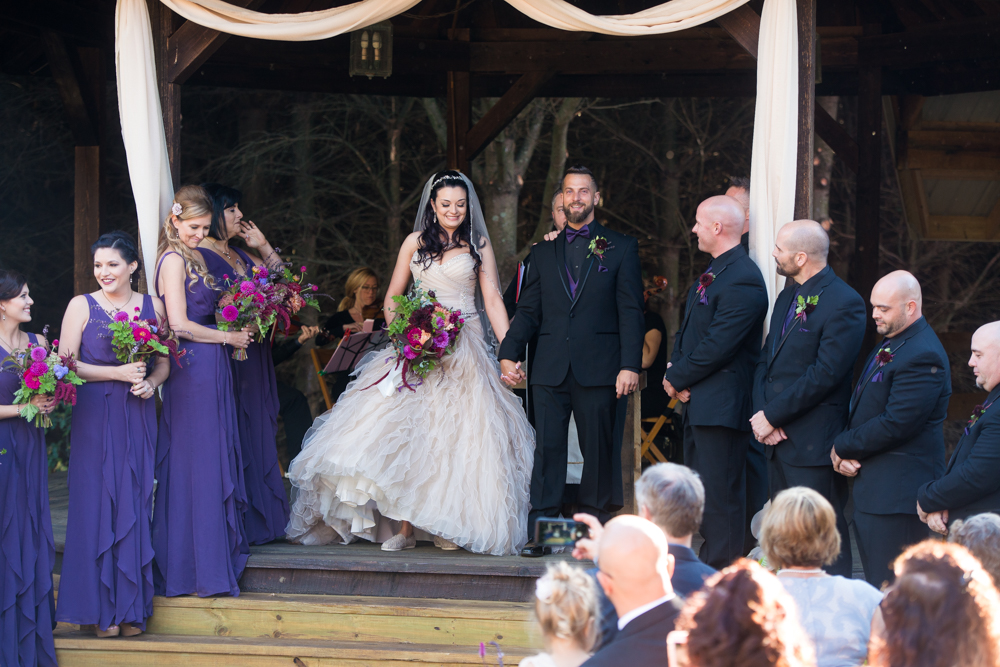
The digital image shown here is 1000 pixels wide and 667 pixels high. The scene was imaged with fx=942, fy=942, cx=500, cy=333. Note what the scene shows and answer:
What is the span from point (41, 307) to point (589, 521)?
33.7ft

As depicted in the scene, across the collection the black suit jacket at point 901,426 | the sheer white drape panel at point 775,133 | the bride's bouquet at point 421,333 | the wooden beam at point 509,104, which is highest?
the wooden beam at point 509,104

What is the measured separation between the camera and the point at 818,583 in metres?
2.70

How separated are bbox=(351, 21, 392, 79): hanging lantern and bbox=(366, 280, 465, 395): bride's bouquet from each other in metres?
2.27

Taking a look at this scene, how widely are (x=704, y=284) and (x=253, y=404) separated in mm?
2526

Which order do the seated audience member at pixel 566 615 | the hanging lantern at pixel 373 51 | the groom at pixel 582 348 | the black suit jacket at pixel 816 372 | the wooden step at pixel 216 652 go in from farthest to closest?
the hanging lantern at pixel 373 51, the groom at pixel 582 348, the wooden step at pixel 216 652, the black suit jacket at pixel 816 372, the seated audience member at pixel 566 615

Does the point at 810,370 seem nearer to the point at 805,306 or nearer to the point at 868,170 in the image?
the point at 805,306

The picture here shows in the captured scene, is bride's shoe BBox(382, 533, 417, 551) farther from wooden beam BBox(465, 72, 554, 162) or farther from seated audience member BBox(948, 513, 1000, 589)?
wooden beam BBox(465, 72, 554, 162)

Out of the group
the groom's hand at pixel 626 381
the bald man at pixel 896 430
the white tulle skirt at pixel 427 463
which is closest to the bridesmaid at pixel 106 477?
the white tulle skirt at pixel 427 463

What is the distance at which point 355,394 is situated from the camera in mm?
5066

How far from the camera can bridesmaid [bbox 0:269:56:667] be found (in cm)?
418

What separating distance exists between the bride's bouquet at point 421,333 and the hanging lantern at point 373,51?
7.45 feet

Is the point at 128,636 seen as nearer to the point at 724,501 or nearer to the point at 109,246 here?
the point at 109,246

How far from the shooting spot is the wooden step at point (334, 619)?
173 inches

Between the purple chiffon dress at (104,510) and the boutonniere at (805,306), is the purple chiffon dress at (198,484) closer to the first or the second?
the purple chiffon dress at (104,510)
